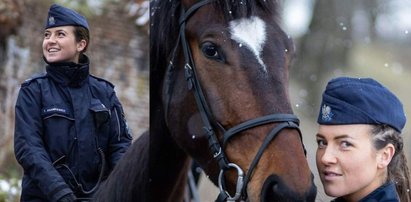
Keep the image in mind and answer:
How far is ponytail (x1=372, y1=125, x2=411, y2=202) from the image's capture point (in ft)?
10.6

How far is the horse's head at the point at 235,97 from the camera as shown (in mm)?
3232

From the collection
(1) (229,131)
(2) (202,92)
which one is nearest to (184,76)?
(2) (202,92)

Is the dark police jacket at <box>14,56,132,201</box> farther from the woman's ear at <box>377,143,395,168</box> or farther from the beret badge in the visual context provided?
the woman's ear at <box>377,143,395,168</box>

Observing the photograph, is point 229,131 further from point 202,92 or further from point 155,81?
point 155,81

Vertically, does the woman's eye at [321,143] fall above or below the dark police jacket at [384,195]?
above

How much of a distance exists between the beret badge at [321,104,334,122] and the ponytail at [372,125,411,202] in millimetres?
193

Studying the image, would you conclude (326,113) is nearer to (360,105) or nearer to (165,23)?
(360,105)

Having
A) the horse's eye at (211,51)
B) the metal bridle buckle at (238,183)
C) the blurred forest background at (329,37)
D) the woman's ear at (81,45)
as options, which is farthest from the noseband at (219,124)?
the blurred forest background at (329,37)

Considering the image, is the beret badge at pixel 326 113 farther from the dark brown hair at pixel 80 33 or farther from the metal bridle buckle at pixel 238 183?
the dark brown hair at pixel 80 33

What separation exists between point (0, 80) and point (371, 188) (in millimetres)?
6883

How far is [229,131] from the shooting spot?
343 centimetres

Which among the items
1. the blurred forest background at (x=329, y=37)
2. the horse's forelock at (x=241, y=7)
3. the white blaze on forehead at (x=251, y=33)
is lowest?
the blurred forest background at (x=329, y=37)

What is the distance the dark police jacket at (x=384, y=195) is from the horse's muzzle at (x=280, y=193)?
0.25 m

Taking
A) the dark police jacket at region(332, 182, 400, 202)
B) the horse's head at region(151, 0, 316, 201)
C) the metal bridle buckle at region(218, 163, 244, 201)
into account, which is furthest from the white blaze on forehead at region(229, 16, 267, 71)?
the dark police jacket at region(332, 182, 400, 202)
